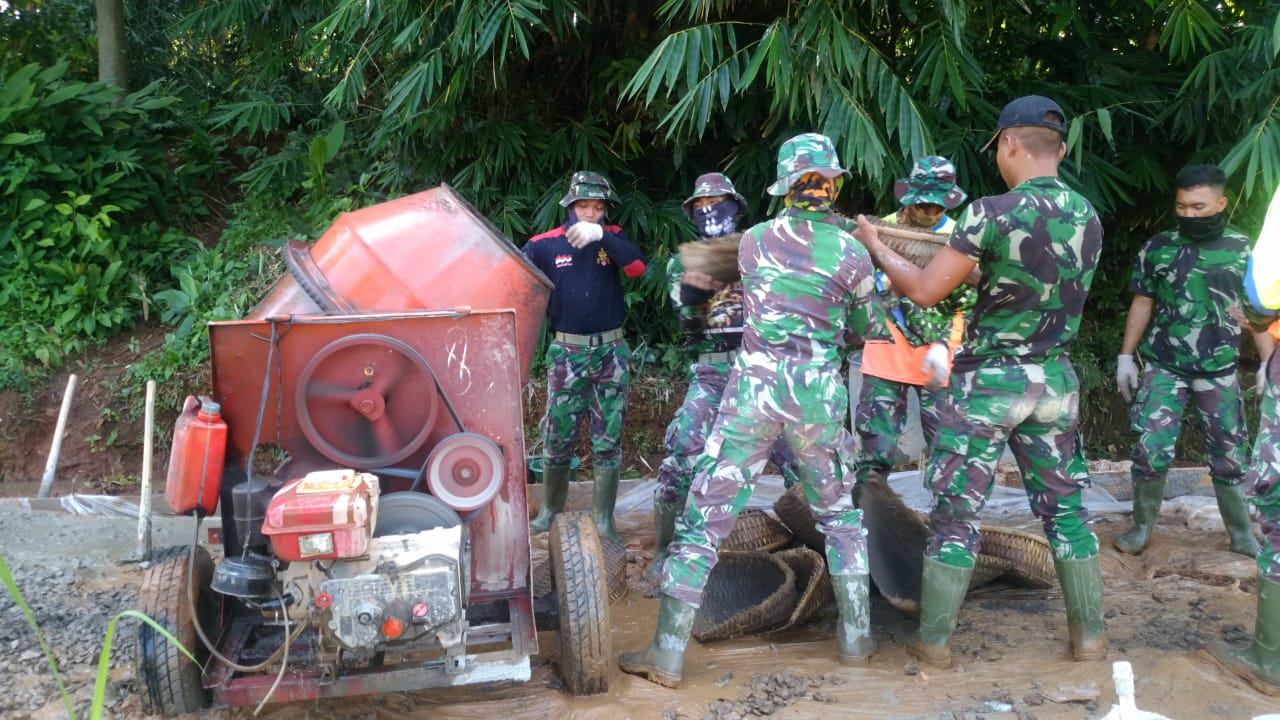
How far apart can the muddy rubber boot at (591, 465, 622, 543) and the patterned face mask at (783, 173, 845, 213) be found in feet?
6.79

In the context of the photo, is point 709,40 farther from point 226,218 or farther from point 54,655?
point 226,218

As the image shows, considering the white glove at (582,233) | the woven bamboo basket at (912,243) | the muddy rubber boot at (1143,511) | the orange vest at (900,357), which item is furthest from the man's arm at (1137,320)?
the white glove at (582,233)

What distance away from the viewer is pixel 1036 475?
321 cm

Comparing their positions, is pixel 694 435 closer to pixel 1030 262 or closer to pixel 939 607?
pixel 939 607

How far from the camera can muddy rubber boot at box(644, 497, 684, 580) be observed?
14.0 feet

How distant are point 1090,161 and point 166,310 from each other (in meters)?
6.85

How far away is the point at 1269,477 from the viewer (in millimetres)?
2973

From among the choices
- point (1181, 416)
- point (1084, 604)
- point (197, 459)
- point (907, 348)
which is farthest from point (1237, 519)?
point (197, 459)

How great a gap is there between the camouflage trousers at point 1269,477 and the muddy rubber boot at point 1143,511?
1435 mm

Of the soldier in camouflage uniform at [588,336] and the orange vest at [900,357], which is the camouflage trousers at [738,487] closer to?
the orange vest at [900,357]

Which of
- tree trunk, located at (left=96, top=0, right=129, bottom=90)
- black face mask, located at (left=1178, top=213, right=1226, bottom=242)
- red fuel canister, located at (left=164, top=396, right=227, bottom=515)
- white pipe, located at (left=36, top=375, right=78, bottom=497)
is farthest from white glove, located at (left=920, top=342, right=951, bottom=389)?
tree trunk, located at (left=96, top=0, right=129, bottom=90)

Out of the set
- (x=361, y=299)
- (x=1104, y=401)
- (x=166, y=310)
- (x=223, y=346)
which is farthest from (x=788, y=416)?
(x=166, y=310)

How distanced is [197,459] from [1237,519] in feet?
14.9

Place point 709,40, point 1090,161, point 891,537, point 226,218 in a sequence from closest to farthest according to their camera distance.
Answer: point 891,537 → point 709,40 → point 1090,161 → point 226,218
